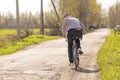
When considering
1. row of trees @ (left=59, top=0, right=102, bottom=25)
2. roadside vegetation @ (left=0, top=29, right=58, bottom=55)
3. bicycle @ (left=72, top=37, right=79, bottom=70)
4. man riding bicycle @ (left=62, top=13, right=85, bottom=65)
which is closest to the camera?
bicycle @ (left=72, top=37, right=79, bottom=70)

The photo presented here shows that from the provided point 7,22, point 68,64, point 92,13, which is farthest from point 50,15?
point 7,22

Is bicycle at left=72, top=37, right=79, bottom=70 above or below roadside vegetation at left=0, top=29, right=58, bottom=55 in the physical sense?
Result: above

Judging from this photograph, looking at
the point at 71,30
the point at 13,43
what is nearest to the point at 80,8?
the point at 13,43

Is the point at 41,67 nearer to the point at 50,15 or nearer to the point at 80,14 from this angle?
the point at 50,15

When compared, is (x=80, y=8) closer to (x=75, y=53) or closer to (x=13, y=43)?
(x=13, y=43)

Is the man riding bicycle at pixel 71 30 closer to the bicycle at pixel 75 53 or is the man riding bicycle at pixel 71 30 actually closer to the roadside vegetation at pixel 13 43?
the bicycle at pixel 75 53

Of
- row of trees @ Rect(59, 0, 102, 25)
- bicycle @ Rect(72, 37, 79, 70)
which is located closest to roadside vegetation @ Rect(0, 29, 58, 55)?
bicycle @ Rect(72, 37, 79, 70)

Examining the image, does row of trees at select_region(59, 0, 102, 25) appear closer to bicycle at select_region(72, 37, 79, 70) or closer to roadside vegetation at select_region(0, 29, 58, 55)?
roadside vegetation at select_region(0, 29, 58, 55)

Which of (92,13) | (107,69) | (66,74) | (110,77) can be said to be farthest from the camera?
(92,13)

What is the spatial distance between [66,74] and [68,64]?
2342mm

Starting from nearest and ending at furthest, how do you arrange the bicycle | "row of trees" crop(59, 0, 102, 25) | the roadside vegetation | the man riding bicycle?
the bicycle < the man riding bicycle < the roadside vegetation < "row of trees" crop(59, 0, 102, 25)

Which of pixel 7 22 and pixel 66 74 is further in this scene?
pixel 7 22

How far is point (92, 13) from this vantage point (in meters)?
70.9

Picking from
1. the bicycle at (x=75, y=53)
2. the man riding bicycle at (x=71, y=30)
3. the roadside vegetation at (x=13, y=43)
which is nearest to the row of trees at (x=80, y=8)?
the roadside vegetation at (x=13, y=43)
